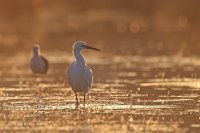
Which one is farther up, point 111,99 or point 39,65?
point 39,65

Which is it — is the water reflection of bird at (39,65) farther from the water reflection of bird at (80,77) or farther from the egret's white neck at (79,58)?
the water reflection of bird at (80,77)

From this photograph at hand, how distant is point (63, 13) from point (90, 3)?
9.38 m

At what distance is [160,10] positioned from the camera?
6438 centimetres

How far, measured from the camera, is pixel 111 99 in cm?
1964

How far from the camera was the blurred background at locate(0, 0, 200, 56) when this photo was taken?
38.3 m

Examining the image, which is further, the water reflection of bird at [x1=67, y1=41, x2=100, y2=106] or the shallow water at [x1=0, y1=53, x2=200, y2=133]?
the water reflection of bird at [x1=67, y1=41, x2=100, y2=106]

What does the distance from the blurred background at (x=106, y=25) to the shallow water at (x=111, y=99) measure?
627cm

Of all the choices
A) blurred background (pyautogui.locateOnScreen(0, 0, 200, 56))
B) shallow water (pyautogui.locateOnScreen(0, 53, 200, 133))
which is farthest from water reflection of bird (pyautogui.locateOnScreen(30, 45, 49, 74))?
blurred background (pyautogui.locateOnScreen(0, 0, 200, 56))

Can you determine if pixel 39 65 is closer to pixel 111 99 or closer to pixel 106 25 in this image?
pixel 111 99

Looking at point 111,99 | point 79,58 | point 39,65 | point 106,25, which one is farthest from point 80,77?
point 106,25

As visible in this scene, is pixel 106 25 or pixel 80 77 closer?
pixel 80 77

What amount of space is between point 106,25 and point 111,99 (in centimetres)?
3408

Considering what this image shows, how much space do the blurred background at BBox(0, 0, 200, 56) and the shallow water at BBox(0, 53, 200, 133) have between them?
20.6 ft

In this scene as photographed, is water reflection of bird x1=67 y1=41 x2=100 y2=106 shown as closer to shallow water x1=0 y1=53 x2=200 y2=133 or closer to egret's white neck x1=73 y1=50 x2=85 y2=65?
egret's white neck x1=73 y1=50 x2=85 y2=65
